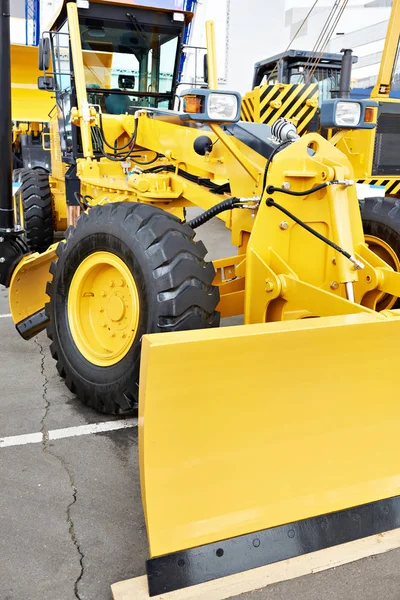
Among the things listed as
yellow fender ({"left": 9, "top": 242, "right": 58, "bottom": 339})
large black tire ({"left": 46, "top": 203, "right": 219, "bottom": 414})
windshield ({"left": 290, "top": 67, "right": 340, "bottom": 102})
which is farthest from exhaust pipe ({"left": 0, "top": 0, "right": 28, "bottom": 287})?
windshield ({"left": 290, "top": 67, "right": 340, "bottom": 102})

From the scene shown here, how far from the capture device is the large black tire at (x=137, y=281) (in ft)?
9.60

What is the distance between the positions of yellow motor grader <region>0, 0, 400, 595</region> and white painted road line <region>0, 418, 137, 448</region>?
0.50ft

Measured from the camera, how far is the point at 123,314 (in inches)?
129

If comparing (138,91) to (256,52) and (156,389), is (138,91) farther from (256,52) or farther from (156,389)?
(256,52)

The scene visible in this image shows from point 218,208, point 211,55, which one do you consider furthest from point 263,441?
point 211,55

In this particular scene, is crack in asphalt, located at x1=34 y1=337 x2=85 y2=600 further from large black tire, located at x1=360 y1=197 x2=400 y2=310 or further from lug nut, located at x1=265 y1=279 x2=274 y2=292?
large black tire, located at x1=360 y1=197 x2=400 y2=310

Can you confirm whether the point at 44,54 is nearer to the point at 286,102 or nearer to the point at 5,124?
the point at 5,124

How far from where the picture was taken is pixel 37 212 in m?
7.56

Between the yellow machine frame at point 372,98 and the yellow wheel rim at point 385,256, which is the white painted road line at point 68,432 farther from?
the yellow machine frame at point 372,98

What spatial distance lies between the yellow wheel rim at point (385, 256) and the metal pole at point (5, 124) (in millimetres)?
2811

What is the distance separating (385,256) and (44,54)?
3764 mm

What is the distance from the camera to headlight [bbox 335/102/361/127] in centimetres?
345

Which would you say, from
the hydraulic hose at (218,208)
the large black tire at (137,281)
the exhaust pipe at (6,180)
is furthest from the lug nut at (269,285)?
the exhaust pipe at (6,180)

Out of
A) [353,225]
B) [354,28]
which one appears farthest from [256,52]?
[353,225]
